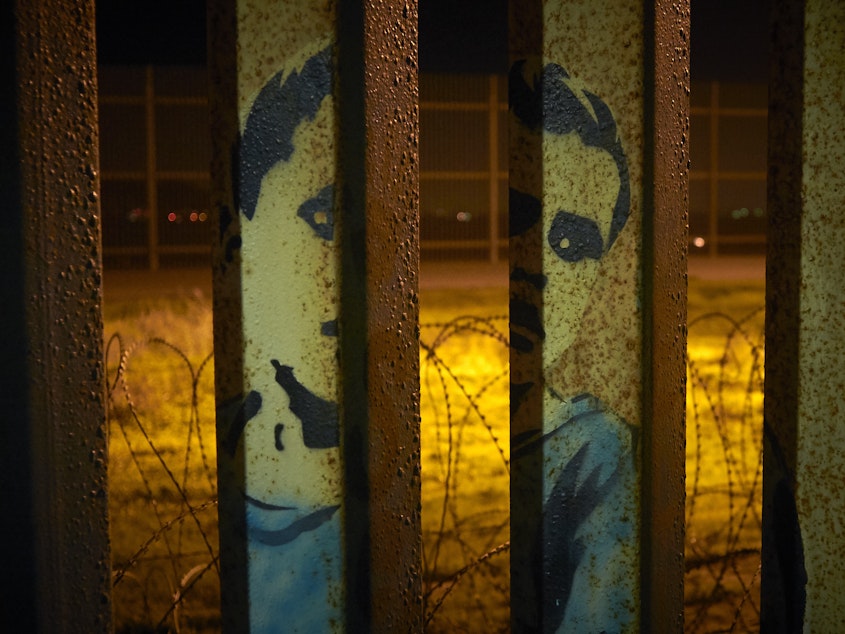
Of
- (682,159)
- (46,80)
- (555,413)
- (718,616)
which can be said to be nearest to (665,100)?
(682,159)

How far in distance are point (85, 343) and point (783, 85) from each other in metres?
1.81

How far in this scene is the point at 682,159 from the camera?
2104mm

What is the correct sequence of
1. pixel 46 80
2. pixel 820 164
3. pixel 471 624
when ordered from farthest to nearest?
1. pixel 471 624
2. pixel 820 164
3. pixel 46 80

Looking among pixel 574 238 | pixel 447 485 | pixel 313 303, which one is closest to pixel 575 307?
pixel 574 238

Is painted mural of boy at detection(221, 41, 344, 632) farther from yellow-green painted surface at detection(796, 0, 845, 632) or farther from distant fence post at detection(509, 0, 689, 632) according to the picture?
yellow-green painted surface at detection(796, 0, 845, 632)

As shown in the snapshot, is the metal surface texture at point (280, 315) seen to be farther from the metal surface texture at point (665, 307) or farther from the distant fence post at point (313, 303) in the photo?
the metal surface texture at point (665, 307)

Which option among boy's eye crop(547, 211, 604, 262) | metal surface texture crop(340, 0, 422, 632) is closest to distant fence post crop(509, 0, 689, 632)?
boy's eye crop(547, 211, 604, 262)

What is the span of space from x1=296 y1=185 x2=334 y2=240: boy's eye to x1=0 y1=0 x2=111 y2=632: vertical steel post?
42cm

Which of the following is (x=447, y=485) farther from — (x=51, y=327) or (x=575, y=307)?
(x=51, y=327)

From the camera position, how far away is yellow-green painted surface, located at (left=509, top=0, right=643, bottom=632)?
2.00 m

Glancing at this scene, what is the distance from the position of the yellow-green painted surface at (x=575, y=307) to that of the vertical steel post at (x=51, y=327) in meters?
0.95

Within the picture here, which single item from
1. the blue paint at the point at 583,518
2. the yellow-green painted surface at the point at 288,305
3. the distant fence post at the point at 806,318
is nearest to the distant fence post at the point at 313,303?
the yellow-green painted surface at the point at 288,305

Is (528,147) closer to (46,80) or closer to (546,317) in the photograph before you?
(546,317)

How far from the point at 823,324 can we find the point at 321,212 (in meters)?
1.33
